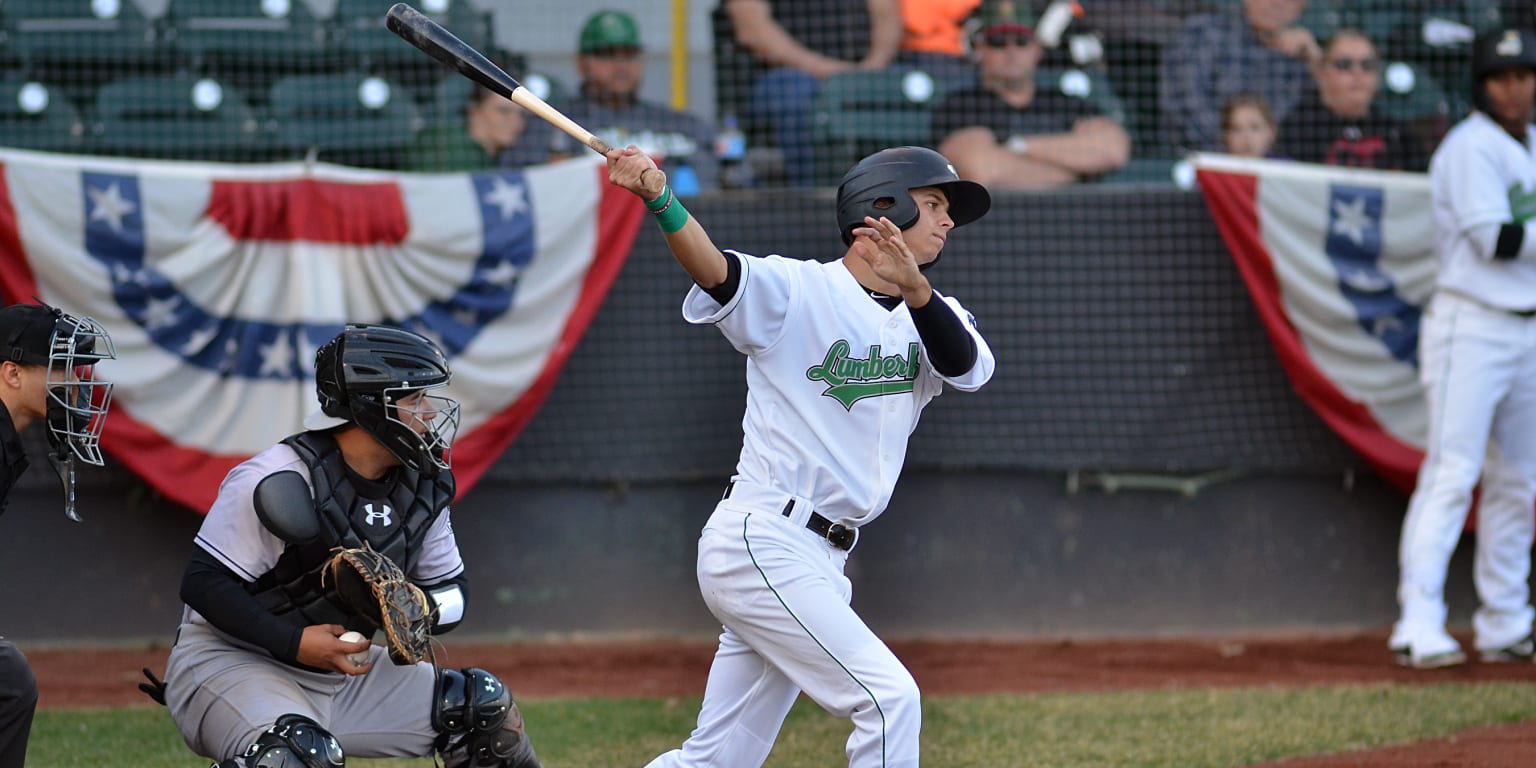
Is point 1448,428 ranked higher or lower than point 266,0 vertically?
lower

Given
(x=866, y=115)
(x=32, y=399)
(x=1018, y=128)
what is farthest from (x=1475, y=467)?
(x=32, y=399)

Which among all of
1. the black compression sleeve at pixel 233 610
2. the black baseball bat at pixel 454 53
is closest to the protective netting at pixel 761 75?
the black baseball bat at pixel 454 53

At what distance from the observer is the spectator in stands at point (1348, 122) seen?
7414mm

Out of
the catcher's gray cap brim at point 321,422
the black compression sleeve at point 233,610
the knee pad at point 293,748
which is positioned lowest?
the knee pad at point 293,748

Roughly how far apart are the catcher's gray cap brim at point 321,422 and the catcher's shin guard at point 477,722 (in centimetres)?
59

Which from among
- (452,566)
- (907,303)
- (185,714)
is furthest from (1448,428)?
(185,714)

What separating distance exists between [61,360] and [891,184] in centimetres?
178

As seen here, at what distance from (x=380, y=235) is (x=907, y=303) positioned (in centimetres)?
371

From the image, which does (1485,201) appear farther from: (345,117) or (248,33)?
(248,33)

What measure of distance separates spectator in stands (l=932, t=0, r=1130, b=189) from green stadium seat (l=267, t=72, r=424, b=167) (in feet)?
7.79

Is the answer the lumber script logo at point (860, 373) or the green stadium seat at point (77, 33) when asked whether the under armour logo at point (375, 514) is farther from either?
the green stadium seat at point (77, 33)

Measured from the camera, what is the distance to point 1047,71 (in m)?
7.55

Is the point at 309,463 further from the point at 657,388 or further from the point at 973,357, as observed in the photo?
the point at 657,388

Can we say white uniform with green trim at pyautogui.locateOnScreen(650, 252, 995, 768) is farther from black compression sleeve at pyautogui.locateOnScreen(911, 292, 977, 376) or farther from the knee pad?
the knee pad
